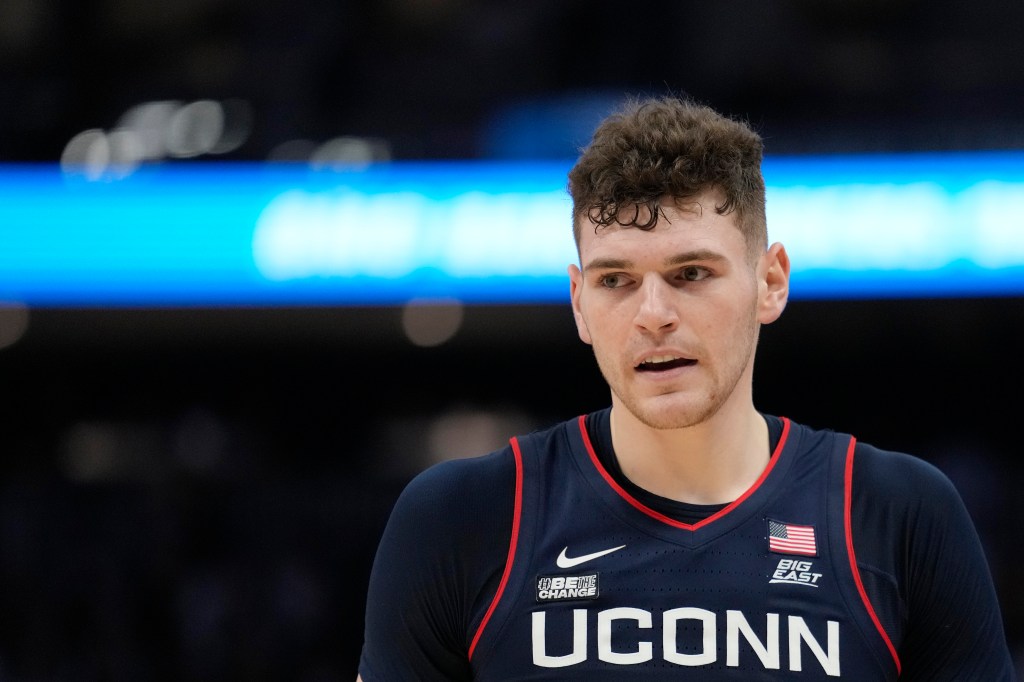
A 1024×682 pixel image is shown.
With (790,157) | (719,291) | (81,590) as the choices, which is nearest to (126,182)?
(81,590)

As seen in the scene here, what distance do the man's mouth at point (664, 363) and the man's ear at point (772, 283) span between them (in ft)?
0.64

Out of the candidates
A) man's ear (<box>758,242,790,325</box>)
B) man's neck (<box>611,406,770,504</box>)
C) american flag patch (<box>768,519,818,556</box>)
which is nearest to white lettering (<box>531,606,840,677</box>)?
american flag patch (<box>768,519,818,556</box>)

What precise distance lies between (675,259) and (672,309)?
0.27 feet

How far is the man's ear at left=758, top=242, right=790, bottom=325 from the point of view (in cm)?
204

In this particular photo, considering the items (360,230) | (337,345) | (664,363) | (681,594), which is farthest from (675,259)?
(337,345)

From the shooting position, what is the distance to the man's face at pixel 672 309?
1891 mm

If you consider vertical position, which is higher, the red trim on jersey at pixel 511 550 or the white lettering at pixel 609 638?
the red trim on jersey at pixel 511 550

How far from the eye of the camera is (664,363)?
6.39 feet

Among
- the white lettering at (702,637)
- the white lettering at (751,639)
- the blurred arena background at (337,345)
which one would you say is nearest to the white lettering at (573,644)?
the white lettering at (702,637)

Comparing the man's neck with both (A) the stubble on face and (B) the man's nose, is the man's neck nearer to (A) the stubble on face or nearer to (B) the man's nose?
(A) the stubble on face

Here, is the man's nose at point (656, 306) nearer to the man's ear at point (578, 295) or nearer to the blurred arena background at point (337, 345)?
the man's ear at point (578, 295)

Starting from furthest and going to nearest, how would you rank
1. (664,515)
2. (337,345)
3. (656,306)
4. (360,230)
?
(337,345), (360,230), (664,515), (656,306)

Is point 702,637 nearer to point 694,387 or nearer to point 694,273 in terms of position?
point 694,387

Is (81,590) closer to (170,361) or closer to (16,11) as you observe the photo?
(170,361)
